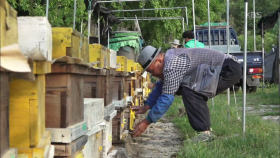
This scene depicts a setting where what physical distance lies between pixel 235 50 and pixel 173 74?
14231 millimetres

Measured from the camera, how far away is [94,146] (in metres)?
4.36

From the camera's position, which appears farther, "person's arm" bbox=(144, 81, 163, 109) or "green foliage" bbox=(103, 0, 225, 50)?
"green foliage" bbox=(103, 0, 225, 50)

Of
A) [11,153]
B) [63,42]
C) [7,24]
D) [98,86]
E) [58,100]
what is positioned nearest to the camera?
[7,24]

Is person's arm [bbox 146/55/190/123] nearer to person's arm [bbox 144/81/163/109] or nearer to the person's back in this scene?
person's arm [bbox 144/81/163/109]

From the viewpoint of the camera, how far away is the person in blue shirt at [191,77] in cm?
557

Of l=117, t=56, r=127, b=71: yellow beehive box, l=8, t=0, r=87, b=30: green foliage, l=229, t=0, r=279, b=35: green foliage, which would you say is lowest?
l=117, t=56, r=127, b=71: yellow beehive box

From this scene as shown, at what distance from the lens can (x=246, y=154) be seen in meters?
5.24

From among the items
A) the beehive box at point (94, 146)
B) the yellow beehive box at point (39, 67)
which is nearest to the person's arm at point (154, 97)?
the beehive box at point (94, 146)

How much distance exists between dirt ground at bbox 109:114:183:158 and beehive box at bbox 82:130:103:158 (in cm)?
67

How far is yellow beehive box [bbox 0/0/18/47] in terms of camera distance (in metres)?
2.09

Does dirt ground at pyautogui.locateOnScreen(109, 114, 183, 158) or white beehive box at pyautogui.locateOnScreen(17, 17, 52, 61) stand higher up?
white beehive box at pyautogui.locateOnScreen(17, 17, 52, 61)

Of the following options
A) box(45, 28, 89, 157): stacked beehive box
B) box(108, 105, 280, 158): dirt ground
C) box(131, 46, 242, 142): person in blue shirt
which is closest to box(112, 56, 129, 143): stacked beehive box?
box(108, 105, 280, 158): dirt ground

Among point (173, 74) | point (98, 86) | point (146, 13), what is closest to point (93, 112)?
point (98, 86)

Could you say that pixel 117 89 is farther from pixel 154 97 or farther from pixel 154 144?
pixel 154 144
